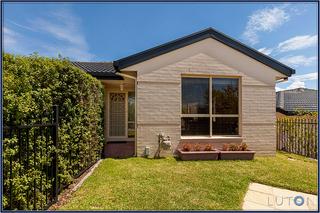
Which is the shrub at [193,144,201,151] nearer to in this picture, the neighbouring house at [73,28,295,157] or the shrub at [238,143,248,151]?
the neighbouring house at [73,28,295,157]

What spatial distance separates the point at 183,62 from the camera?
7.81m

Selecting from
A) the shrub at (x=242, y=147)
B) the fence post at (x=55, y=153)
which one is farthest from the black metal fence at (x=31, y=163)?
the shrub at (x=242, y=147)

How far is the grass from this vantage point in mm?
3766

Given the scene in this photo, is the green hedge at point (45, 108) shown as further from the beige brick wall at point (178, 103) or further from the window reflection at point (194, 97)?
the window reflection at point (194, 97)

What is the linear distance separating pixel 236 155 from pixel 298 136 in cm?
399

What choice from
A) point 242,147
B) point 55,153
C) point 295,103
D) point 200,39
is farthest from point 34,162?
point 295,103

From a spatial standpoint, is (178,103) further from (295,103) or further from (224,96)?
(295,103)

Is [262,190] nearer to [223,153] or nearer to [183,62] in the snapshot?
[223,153]

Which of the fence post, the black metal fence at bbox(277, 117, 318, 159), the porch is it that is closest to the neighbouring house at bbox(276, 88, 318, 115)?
the black metal fence at bbox(277, 117, 318, 159)

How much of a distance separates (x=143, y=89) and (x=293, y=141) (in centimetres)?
749

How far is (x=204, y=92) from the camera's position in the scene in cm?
795

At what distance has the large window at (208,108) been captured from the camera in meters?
7.88

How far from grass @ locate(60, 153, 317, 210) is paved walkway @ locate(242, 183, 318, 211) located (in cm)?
18

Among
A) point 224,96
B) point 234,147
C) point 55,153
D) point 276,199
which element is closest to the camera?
point 55,153
